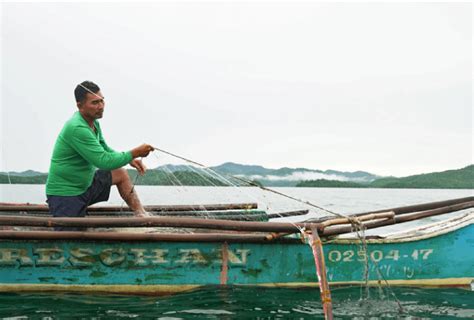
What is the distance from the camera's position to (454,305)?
6.10m

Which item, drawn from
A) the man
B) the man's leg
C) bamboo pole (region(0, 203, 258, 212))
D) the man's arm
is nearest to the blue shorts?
the man

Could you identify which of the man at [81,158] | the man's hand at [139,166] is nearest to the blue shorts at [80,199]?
the man at [81,158]

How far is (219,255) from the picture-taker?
240 inches

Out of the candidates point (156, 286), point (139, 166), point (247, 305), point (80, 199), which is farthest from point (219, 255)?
point (80, 199)

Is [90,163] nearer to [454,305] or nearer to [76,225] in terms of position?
[76,225]

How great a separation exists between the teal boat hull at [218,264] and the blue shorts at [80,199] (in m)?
0.38

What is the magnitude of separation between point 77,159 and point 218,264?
214 centimetres

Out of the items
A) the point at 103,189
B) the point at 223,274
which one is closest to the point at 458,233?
the point at 223,274

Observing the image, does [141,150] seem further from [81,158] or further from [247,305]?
[247,305]

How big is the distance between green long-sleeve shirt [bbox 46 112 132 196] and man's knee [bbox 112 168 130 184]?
0.36 meters

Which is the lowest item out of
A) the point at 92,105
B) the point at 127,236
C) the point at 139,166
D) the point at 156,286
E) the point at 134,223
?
the point at 156,286

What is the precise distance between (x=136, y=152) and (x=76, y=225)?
108cm

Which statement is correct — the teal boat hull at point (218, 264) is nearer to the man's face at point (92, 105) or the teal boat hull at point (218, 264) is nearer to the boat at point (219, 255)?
the boat at point (219, 255)

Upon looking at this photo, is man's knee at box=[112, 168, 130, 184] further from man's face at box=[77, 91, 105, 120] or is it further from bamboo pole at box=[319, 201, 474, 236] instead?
bamboo pole at box=[319, 201, 474, 236]
